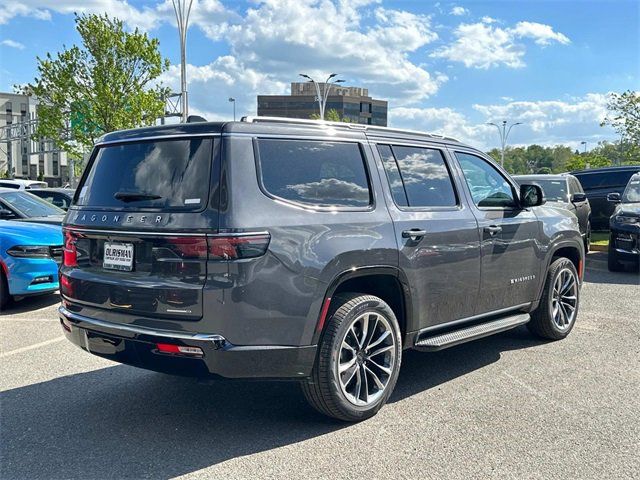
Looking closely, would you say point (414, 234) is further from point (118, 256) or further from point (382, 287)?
point (118, 256)

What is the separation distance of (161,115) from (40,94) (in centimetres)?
526

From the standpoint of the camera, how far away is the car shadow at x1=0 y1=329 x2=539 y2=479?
331 centimetres

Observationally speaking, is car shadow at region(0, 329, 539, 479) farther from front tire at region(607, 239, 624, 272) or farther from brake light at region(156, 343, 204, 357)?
front tire at region(607, 239, 624, 272)

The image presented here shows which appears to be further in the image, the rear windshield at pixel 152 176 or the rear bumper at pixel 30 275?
the rear bumper at pixel 30 275

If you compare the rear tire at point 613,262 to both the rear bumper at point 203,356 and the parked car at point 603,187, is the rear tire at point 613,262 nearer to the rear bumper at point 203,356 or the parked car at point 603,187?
the parked car at point 603,187

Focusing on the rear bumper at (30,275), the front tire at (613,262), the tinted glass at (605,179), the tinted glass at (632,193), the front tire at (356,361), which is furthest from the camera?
the tinted glass at (605,179)

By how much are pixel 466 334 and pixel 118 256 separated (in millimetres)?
2705

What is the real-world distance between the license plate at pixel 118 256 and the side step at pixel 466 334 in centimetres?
215

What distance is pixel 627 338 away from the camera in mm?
5973

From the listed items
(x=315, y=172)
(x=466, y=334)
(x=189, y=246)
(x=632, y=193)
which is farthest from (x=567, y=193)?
(x=189, y=246)

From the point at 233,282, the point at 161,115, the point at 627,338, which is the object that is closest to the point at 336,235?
the point at 233,282

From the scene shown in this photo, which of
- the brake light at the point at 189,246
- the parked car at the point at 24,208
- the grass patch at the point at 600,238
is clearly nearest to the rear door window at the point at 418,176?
the brake light at the point at 189,246

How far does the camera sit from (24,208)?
9.20 meters

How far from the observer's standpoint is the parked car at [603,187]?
1512 centimetres
